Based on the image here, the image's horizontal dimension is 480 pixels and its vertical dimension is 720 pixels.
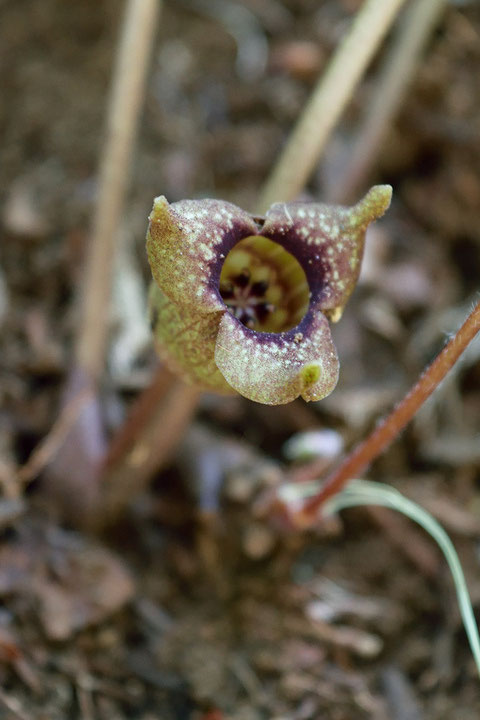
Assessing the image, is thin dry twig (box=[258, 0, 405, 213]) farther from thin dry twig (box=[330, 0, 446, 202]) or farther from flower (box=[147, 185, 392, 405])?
thin dry twig (box=[330, 0, 446, 202])

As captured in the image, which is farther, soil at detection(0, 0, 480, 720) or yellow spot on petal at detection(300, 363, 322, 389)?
soil at detection(0, 0, 480, 720)

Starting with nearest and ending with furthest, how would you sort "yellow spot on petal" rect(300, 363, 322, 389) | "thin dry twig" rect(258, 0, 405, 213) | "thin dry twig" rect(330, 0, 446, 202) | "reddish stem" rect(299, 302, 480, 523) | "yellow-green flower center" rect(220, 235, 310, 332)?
"yellow spot on petal" rect(300, 363, 322, 389) → "reddish stem" rect(299, 302, 480, 523) → "yellow-green flower center" rect(220, 235, 310, 332) → "thin dry twig" rect(258, 0, 405, 213) → "thin dry twig" rect(330, 0, 446, 202)

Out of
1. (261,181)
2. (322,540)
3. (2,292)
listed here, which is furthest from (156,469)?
(261,181)

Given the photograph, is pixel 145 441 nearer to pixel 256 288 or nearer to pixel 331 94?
pixel 256 288

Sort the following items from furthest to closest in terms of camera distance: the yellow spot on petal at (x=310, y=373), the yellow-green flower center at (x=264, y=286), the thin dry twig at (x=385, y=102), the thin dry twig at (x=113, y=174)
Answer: the thin dry twig at (x=385, y=102)
the thin dry twig at (x=113, y=174)
the yellow-green flower center at (x=264, y=286)
the yellow spot on petal at (x=310, y=373)

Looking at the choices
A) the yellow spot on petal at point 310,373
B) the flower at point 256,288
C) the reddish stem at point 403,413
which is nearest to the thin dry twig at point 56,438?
Answer: the flower at point 256,288

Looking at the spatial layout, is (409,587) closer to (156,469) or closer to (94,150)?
(156,469)

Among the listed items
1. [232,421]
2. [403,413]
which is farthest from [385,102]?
[403,413]

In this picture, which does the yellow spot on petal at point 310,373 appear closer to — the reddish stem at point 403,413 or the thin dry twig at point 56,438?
the reddish stem at point 403,413

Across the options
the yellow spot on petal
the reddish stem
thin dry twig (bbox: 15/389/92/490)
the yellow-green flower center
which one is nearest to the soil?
thin dry twig (bbox: 15/389/92/490)
